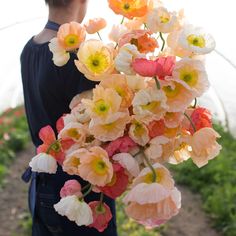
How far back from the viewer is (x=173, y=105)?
100cm

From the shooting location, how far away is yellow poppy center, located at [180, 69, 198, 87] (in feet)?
3.32

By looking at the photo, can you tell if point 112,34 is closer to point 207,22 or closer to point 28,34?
point 207,22

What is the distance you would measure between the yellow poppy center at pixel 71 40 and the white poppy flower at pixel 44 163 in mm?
259

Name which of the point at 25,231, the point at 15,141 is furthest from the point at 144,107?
the point at 15,141

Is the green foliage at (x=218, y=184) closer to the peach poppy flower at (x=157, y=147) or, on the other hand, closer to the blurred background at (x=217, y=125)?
the blurred background at (x=217, y=125)

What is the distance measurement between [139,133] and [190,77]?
16 centimetres

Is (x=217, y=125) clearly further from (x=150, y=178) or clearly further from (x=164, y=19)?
(x=150, y=178)

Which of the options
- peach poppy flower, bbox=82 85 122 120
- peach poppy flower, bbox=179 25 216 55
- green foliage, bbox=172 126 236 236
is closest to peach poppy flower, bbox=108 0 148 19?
peach poppy flower, bbox=179 25 216 55

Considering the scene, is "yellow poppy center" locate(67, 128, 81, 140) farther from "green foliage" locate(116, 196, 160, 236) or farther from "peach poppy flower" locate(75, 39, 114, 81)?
"green foliage" locate(116, 196, 160, 236)

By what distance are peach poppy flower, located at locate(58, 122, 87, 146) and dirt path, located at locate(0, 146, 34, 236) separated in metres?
2.13

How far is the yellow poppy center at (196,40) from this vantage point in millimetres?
1063

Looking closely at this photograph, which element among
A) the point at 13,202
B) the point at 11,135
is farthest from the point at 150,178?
the point at 11,135

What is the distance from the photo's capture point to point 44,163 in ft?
3.70

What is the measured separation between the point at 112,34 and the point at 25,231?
7.20ft
